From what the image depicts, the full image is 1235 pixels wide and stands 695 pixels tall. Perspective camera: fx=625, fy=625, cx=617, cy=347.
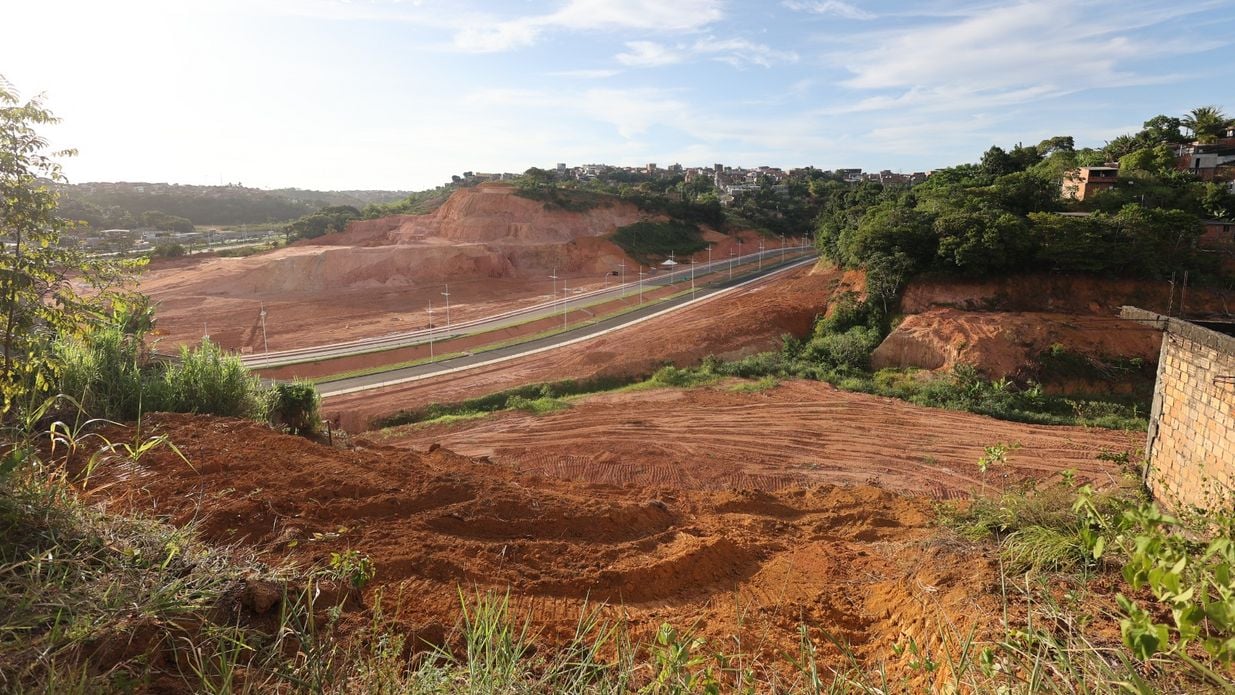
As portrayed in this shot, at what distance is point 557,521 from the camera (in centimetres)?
883

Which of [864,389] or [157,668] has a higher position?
[157,668]

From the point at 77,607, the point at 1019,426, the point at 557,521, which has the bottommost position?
the point at 1019,426

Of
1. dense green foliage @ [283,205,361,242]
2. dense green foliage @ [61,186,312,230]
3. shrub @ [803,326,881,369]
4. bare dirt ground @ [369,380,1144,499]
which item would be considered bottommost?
bare dirt ground @ [369,380,1144,499]

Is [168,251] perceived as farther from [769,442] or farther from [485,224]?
[769,442]

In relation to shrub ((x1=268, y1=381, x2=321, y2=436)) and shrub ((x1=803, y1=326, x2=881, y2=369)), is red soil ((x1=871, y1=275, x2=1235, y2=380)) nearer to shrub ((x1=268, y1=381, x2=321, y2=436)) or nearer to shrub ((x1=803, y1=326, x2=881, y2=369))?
shrub ((x1=803, y1=326, x2=881, y2=369))

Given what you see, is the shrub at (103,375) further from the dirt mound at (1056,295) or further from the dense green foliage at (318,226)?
the dense green foliage at (318,226)

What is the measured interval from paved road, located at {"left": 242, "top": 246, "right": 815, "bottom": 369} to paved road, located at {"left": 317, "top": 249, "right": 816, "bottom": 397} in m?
4.27

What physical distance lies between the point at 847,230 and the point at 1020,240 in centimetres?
1305

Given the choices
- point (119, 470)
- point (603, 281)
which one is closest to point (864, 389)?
point (119, 470)

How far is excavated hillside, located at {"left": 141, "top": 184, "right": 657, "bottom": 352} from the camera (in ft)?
135

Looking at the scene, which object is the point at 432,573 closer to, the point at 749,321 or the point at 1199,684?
the point at 1199,684

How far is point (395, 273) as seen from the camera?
2140 inches

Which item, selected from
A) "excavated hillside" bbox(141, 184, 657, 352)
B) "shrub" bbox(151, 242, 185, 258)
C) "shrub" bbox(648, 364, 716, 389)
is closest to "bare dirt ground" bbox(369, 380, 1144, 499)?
"shrub" bbox(648, 364, 716, 389)

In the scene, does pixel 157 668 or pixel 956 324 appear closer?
pixel 157 668
